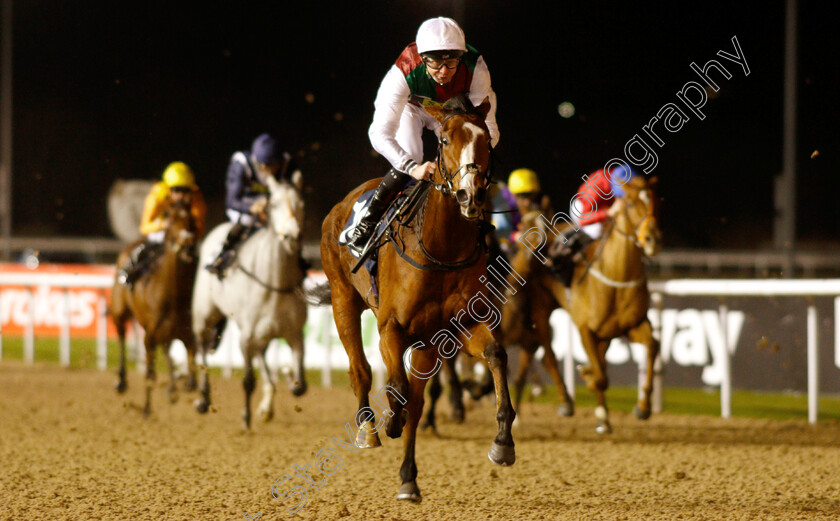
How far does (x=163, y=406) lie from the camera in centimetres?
977

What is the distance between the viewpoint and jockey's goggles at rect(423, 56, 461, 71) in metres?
4.54

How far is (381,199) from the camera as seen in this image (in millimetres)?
5035

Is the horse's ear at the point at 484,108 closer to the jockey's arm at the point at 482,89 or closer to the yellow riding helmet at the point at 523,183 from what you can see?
the jockey's arm at the point at 482,89

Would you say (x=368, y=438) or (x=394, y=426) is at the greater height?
(x=394, y=426)

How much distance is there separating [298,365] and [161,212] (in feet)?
8.20

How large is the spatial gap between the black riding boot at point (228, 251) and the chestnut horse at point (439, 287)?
368 cm

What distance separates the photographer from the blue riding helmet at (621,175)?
816cm

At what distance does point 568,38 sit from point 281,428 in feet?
26.3

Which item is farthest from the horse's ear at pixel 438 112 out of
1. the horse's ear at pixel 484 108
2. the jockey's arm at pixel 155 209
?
the jockey's arm at pixel 155 209

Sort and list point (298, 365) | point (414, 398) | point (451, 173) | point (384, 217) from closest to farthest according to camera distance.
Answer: point (451, 173) < point (414, 398) < point (384, 217) < point (298, 365)

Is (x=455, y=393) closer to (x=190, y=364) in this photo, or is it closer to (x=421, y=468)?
(x=421, y=468)

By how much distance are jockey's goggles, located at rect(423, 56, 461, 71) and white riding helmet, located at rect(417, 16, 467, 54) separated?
0.06m

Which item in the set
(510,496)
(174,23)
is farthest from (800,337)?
(174,23)

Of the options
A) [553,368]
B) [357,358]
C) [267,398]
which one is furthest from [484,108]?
[267,398]
